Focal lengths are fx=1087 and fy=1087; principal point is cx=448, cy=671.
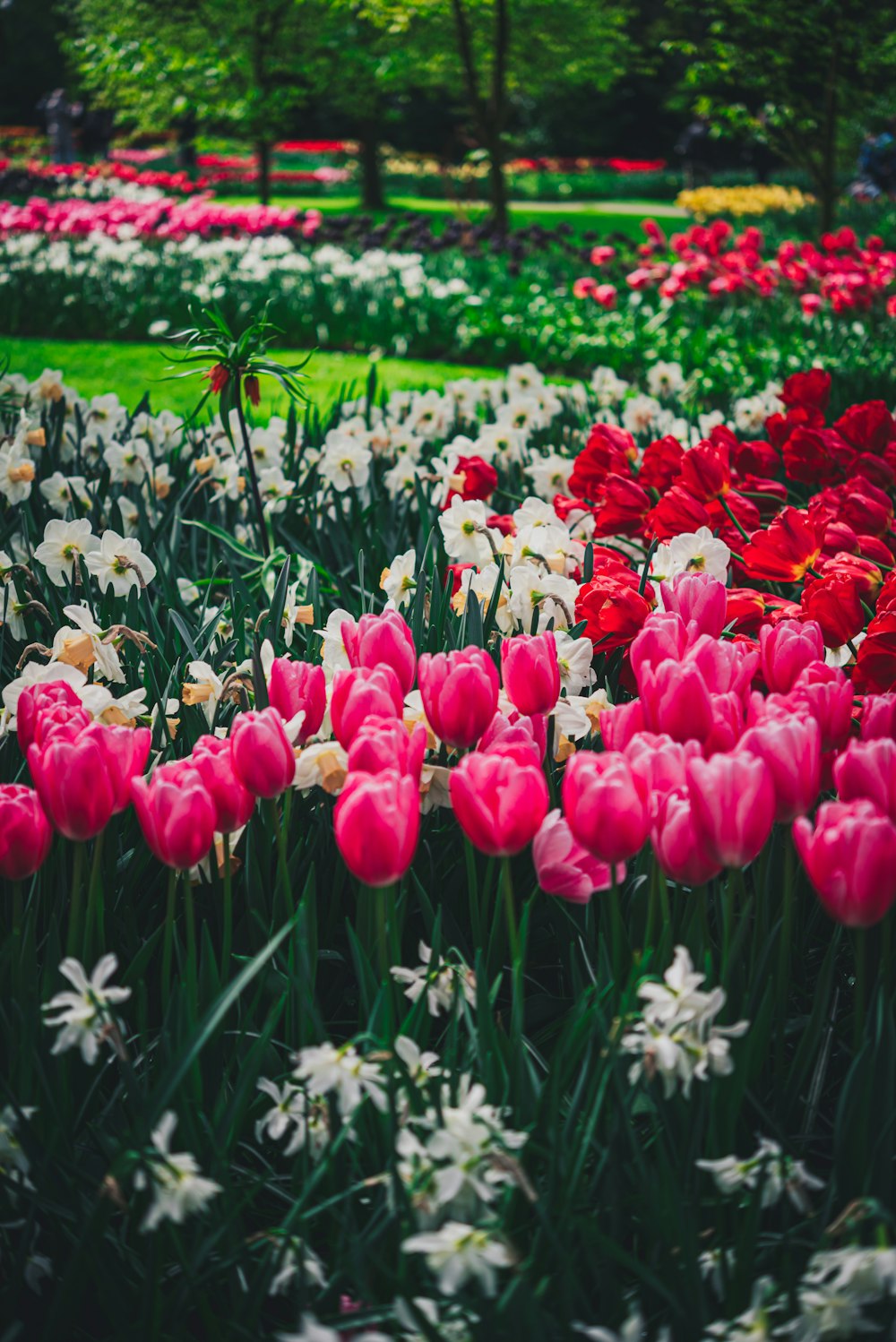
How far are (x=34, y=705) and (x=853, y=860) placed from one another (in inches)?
34.7

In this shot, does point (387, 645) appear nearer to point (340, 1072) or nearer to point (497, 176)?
point (340, 1072)

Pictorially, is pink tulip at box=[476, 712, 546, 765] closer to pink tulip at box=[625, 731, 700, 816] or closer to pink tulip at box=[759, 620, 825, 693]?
pink tulip at box=[625, 731, 700, 816]

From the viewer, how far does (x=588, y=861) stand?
3.79 feet

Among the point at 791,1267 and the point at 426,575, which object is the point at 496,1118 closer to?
the point at 791,1267

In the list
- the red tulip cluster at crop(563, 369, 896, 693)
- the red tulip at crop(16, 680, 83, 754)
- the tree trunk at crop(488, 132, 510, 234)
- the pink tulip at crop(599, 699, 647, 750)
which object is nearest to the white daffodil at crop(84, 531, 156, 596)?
the red tulip at crop(16, 680, 83, 754)

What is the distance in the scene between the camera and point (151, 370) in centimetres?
690

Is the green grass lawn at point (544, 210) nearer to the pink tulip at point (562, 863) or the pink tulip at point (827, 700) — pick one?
the pink tulip at point (827, 700)

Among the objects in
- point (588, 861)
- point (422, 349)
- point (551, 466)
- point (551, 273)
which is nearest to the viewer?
point (588, 861)

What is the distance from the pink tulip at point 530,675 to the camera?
1.31 m

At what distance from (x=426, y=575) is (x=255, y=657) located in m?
0.60

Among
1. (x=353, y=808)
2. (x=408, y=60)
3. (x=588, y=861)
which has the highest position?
(x=408, y=60)

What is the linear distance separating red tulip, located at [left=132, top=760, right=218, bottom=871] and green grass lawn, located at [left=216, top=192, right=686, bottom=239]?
63.7ft

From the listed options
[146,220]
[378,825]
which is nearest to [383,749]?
[378,825]

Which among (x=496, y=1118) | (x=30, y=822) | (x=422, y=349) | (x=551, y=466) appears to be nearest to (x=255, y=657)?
(x=30, y=822)
